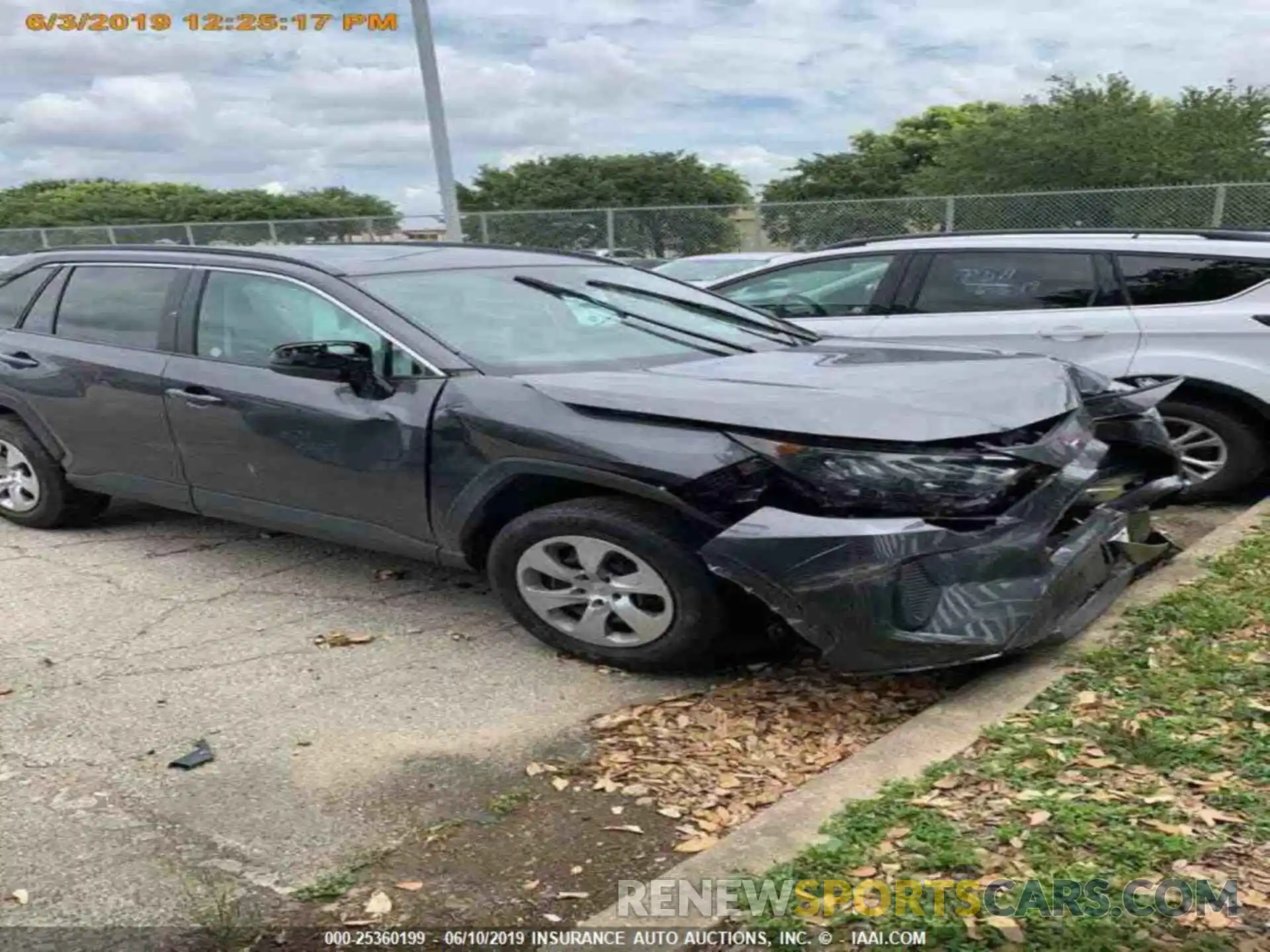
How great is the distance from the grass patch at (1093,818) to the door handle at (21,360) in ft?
15.2

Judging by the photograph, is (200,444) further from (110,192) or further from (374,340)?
(110,192)

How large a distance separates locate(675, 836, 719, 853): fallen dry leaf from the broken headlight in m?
1.03

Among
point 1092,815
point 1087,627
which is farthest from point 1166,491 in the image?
point 1092,815

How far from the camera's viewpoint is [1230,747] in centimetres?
297

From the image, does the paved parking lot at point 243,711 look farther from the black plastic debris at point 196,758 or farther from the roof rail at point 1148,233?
the roof rail at point 1148,233

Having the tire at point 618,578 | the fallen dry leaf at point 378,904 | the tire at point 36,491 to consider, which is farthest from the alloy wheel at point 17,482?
the fallen dry leaf at point 378,904

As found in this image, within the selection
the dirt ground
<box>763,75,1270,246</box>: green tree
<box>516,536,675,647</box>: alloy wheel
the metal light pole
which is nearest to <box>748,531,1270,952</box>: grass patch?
the dirt ground

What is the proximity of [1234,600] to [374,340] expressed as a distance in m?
3.35

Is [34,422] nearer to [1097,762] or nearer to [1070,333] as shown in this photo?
[1097,762]

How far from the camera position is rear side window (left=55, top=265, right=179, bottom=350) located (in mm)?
5062

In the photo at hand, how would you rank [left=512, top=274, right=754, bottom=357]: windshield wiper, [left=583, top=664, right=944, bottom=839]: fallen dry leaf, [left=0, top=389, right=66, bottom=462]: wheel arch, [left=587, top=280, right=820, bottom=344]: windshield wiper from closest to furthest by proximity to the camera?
[left=583, top=664, right=944, bottom=839]: fallen dry leaf
[left=512, top=274, right=754, bottom=357]: windshield wiper
[left=587, top=280, right=820, bottom=344]: windshield wiper
[left=0, top=389, right=66, bottom=462]: wheel arch

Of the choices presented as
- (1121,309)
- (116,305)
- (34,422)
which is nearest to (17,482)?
(34,422)

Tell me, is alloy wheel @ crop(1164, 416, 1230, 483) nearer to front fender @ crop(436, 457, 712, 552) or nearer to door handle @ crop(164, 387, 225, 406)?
front fender @ crop(436, 457, 712, 552)

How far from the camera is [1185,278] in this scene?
18.9ft
